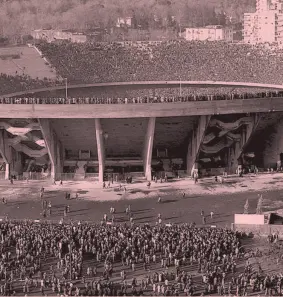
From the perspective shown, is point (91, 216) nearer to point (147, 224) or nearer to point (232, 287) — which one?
point (147, 224)

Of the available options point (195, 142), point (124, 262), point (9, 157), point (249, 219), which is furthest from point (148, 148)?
point (124, 262)

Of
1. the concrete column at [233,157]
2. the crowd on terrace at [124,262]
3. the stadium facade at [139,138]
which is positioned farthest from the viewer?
the concrete column at [233,157]

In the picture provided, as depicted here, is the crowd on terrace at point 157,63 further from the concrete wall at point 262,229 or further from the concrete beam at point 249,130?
the concrete wall at point 262,229

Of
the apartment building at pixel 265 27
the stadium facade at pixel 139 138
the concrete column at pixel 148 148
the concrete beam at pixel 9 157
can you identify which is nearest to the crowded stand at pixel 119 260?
the concrete column at pixel 148 148

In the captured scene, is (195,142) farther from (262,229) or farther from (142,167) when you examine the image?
(262,229)

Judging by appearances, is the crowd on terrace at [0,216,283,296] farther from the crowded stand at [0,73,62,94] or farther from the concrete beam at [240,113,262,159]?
the crowded stand at [0,73,62,94]

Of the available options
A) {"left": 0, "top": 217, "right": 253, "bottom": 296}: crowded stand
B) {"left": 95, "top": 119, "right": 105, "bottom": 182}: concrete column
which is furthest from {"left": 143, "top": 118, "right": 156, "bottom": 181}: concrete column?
{"left": 0, "top": 217, "right": 253, "bottom": 296}: crowded stand

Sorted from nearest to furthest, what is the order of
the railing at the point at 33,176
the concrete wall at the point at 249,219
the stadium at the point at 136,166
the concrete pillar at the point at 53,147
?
the stadium at the point at 136,166 → the concrete wall at the point at 249,219 → the concrete pillar at the point at 53,147 → the railing at the point at 33,176
